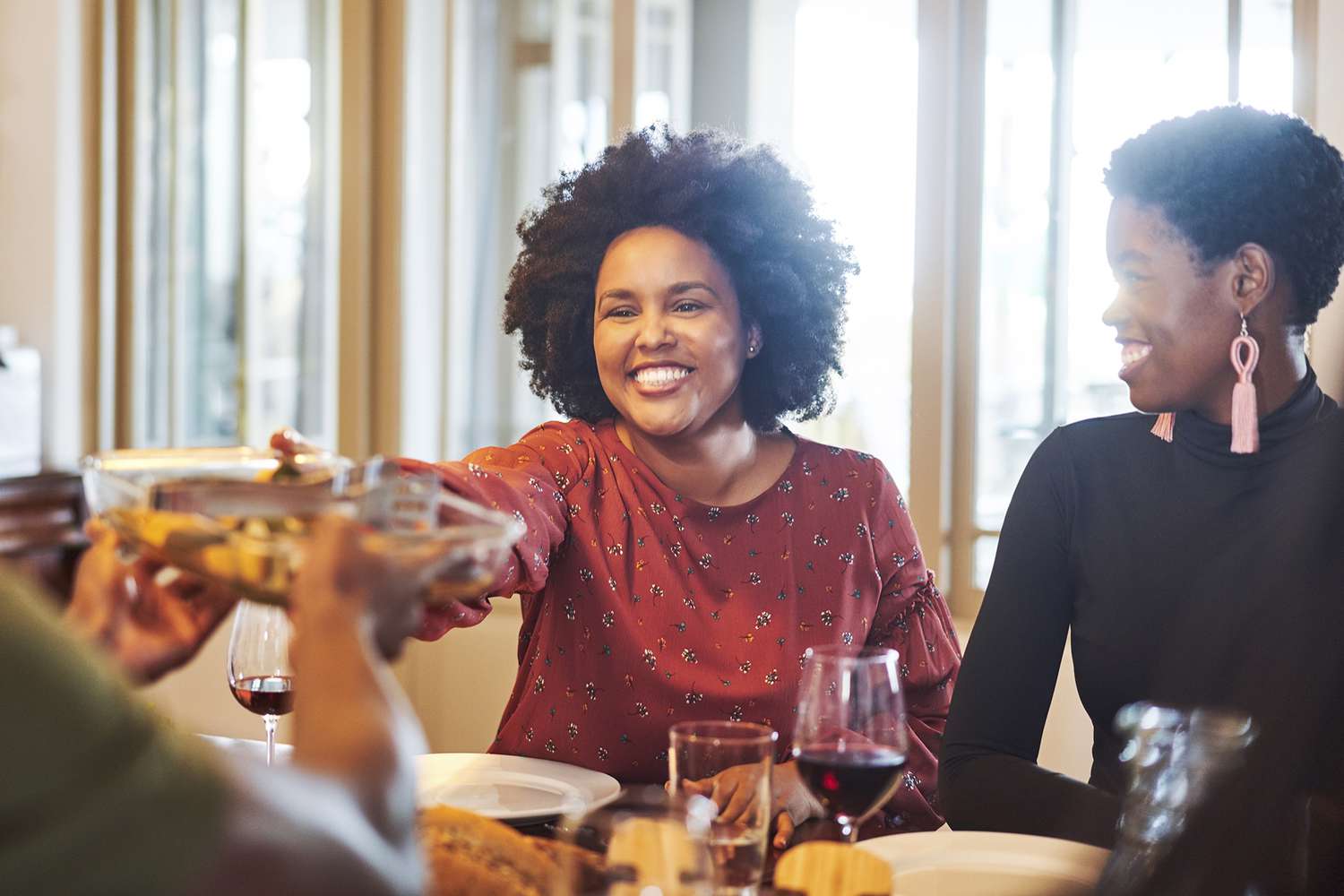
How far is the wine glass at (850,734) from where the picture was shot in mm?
1018

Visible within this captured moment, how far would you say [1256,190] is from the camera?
159 cm

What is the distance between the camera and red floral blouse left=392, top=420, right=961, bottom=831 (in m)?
1.75

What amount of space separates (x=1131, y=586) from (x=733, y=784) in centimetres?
82

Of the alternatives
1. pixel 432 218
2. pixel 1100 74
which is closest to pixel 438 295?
pixel 432 218

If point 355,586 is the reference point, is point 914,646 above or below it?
below

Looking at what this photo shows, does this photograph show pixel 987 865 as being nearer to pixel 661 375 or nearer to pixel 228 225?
pixel 661 375

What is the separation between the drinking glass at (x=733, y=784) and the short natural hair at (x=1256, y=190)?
0.95m

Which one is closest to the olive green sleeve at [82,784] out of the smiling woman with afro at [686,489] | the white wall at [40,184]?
the smiling woman with afro at [686,489]

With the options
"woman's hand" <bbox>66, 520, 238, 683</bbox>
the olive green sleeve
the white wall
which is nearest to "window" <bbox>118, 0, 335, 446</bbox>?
the white wall

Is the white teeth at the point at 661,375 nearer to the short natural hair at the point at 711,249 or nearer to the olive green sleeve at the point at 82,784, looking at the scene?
the short natural hair at the point at 711,249

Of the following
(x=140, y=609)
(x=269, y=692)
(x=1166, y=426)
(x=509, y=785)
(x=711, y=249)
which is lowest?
(x=509, y=785)

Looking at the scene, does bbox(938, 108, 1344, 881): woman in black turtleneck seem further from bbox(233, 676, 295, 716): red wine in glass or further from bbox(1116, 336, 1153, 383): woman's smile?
bbox(233, 676, 295, 716): red wine in glass

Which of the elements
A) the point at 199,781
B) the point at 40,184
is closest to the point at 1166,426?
the point at 199,781

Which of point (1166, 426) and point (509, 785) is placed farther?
point (1166, 426)
